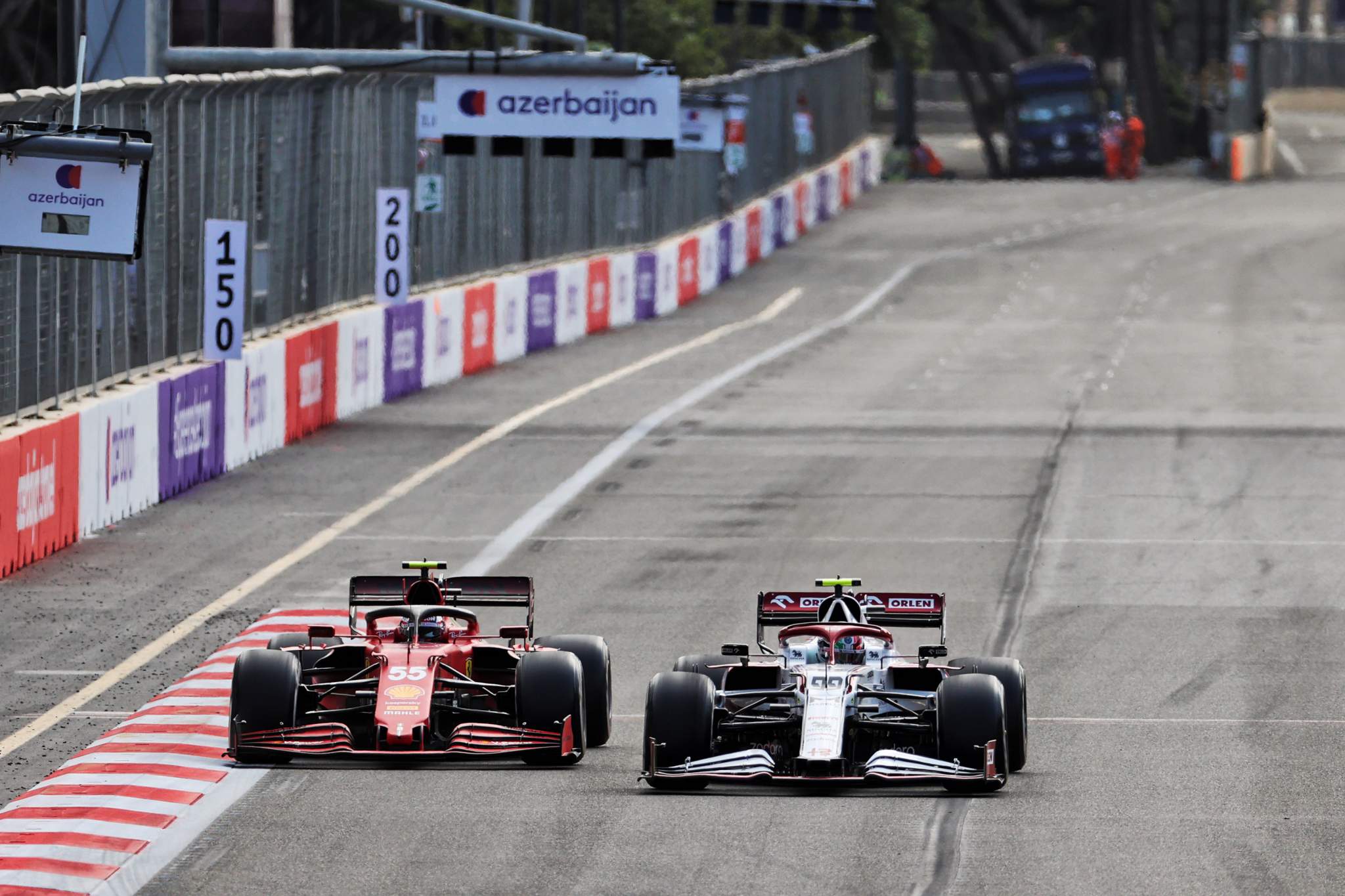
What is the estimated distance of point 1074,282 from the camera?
5162 centimetres

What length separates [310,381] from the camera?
1157 inches

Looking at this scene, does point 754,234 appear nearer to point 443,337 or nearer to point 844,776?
point 443,337

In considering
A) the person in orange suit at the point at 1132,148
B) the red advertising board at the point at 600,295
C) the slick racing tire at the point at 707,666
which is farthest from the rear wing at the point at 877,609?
the person in orange suit at the point at 1132,148

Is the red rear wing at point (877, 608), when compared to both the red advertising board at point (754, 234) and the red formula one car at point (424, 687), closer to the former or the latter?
the red formula one car at point (424, 687)

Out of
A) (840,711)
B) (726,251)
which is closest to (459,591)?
(840,711)

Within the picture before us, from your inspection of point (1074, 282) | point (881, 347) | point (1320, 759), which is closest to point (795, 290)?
point (1074, 282)

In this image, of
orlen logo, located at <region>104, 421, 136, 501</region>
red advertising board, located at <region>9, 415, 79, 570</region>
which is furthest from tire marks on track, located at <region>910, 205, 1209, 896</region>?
orlen logo, located at <region>104, 421, 136, 501</region>

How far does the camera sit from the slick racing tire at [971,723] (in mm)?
12570

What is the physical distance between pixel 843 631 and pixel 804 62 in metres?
55.0

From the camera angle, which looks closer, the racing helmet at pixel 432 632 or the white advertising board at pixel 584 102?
the racing helmet at pixel 432 632

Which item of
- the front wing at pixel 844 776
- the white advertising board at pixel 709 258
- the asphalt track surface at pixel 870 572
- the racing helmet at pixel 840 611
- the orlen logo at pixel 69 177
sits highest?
the orlen logo at pixel 69 177

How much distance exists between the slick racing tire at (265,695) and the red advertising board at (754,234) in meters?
43.2

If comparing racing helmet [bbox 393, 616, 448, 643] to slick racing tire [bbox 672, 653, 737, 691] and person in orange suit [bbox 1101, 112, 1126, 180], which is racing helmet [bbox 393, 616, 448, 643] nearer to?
slick racing tire [bbox 672, 653, 737, 691]

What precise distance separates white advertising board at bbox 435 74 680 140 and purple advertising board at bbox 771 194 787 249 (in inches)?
1026
